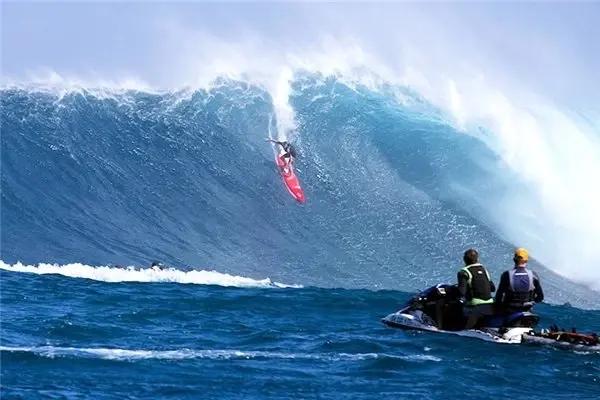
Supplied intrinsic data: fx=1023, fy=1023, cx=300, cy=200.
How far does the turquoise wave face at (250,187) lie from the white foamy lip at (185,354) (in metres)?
8.82

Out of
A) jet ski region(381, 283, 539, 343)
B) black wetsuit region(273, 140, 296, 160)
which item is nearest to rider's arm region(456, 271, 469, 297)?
jet ski region(381, 283, 539, 343)

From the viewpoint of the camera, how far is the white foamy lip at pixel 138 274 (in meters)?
19.1

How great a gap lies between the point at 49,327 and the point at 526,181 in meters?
18.0

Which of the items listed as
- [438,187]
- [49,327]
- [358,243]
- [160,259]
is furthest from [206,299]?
[438,187]

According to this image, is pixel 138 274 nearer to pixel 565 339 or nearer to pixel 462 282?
pixel 462 282

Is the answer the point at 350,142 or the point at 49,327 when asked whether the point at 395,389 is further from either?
the point at 350,142

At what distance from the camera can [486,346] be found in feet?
44.1

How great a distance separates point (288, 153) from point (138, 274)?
805cm

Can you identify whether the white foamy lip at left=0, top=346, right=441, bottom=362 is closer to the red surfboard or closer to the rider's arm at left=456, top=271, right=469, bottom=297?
the rider's arm at left=456, top=271, right=469, bottom=297

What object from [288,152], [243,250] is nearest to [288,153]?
[288,152]

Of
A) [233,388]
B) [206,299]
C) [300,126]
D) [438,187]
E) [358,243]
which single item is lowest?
[233,388]

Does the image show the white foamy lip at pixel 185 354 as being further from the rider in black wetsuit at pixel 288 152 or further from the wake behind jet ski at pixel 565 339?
the rider in black wetsuit at pixel 288 152

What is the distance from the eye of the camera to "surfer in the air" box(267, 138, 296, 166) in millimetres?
26219

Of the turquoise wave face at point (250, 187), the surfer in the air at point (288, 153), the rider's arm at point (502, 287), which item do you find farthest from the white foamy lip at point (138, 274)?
the surfer in the air at point (288, 153)
